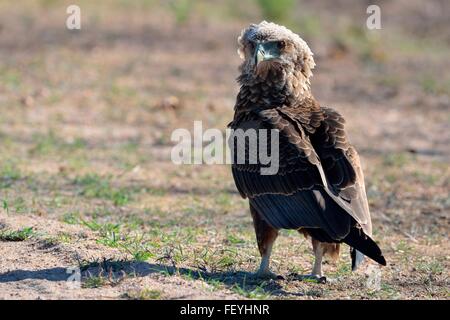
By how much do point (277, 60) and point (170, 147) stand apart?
4314mm

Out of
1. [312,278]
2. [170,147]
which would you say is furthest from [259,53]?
[170,147]

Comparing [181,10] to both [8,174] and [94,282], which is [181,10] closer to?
[8,174]

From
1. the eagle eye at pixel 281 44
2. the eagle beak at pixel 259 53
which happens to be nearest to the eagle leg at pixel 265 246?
the eagle beak at pixel 259 53

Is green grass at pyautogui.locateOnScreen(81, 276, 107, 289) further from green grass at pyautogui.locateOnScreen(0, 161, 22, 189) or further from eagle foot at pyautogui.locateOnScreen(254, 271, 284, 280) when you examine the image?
green grass at pyautogui.locateOnScreen(0, 161, 22, 189)

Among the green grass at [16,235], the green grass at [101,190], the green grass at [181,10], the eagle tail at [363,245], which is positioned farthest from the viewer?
the green grass at [181,10]

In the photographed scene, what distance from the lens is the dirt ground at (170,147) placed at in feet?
20.7

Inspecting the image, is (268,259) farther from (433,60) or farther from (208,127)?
(433,60)

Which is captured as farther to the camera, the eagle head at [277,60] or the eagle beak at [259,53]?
the eagle head at [277,60]

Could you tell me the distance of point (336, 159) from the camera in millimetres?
6277

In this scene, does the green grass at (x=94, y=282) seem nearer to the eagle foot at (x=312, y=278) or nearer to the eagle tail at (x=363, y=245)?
the eagle foot at (x=312, y=278)

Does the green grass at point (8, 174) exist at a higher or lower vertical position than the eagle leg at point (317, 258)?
higher

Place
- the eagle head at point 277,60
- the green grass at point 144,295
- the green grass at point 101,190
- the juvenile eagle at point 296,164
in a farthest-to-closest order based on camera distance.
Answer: the green grass at point 101,190 < the eagle head at point 277,60 < the juvenile eagle at point 296,164 < the green grass at point 144,295

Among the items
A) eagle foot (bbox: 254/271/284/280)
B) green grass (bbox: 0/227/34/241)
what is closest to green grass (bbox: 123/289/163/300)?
eagle foot (bbox: 254/271/284/280)

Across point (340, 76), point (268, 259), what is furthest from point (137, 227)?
point (340, 76)
